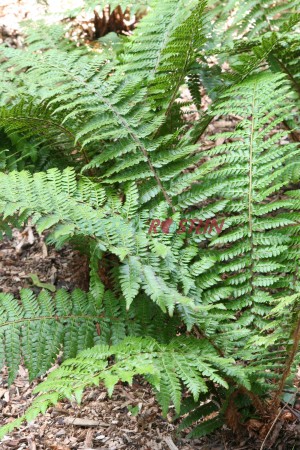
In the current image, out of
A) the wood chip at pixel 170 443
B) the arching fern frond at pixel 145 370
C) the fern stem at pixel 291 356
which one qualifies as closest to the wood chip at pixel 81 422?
the wood chip at pixel 170 443

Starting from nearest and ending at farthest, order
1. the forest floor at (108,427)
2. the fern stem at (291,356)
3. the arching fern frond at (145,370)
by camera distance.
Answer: the arching fern frond at (145,370) → the fern stem at (291,356) → the forest floor at (108,427)

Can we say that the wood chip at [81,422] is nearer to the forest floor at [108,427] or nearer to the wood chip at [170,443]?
the forest floor at [108,427]

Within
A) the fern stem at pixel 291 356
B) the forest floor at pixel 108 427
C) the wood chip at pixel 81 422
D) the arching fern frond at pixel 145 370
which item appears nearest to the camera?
the arching fern frond at pixel 145 370

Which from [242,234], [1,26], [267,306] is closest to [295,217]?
[242,234]

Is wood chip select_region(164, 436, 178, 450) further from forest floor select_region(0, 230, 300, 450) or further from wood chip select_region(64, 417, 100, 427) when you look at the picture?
wood chip select_region(64, 417, 100, 427)

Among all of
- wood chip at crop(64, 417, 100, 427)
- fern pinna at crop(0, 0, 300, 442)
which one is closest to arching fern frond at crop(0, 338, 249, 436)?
fern pinna at crop(0, 0, 300, 442)

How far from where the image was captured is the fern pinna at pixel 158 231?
6.16 ft

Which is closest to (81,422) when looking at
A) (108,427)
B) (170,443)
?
(108,427)

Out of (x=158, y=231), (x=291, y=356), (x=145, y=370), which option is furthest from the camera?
(x=158, y=231)

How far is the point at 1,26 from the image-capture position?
13.8ft

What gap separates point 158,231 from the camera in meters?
2.12

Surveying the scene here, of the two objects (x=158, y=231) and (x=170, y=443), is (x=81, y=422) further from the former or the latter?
(x=158, y=231)

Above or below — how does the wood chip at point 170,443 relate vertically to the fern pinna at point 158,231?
below

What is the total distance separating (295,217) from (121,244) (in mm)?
750
